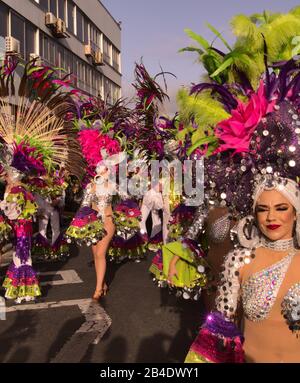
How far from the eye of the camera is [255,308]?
2408 mm

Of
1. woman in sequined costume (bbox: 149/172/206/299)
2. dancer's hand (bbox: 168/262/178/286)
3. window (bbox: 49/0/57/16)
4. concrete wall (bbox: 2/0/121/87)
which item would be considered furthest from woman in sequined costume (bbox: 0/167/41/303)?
window (bbox: 49/0/57/16)

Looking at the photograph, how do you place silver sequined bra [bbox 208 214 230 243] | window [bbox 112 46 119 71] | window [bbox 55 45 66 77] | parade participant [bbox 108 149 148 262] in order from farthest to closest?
window [bbox 112 46 119 71], window [bbox 55 45 66 77], parade participant [bbox 108 149 148 262], silver sequined bra [bbox 208 214 230 243]

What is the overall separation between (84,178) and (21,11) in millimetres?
15138

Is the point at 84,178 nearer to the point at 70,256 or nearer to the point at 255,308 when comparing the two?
the point at 70,256

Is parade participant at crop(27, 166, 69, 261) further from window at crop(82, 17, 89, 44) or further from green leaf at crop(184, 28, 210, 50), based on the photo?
window at crop(82, 17, 89, 44)

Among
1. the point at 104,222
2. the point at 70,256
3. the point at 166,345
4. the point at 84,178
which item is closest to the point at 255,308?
the point at 166,345

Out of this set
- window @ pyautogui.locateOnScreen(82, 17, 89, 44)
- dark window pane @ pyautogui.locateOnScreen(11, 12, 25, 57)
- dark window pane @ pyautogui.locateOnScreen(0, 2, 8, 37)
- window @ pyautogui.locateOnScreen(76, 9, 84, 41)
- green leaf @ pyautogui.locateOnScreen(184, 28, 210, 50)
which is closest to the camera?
green leaf @ pyautogui.locateOnScreen(184, 28, 210, 50)

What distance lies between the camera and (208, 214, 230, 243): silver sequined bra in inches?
164

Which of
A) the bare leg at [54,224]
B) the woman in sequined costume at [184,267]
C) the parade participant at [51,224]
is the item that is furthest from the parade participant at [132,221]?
the woman in sequined costume at [184,267]

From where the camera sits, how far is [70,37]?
26234 mm

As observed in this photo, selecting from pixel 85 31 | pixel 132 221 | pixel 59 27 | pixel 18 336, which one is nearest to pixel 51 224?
pixel 132 221

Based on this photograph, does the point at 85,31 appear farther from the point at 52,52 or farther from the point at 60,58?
the point at 52,52

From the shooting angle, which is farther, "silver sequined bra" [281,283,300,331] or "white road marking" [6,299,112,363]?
"white road marking" [6,299,112,363]

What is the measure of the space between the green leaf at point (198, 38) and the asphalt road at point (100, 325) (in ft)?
9.09
